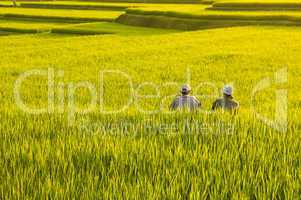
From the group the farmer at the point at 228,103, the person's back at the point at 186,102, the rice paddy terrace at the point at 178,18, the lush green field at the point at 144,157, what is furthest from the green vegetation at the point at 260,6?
the person's back at the point at 186,102

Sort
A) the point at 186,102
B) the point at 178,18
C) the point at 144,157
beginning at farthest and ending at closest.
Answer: the point at 178,18 → the point at 186,102 → the point at 144,157

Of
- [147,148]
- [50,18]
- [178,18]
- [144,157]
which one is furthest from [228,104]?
[50,18]

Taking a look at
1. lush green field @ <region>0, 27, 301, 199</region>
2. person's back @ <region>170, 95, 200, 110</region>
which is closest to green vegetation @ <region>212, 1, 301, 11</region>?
lush green field @ <region>0, 27, 301, 199</region>

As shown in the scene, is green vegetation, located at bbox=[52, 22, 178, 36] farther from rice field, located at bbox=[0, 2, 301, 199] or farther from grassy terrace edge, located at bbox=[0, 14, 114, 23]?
rice field, located at bbox=[0, 2, 301, 199]

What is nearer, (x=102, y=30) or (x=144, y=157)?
(x=144, y=157)

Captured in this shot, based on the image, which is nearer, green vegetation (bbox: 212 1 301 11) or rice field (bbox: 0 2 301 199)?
rice field (bbox: 0 2 301 199)

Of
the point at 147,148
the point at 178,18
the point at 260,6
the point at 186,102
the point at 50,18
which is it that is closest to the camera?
the point at 147,148

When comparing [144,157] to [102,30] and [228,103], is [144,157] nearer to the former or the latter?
[228,103]

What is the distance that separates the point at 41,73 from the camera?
15.7m

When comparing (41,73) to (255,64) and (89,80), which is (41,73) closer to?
(89,80)

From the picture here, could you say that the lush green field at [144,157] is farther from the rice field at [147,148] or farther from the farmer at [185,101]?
the farmer at [185,101]

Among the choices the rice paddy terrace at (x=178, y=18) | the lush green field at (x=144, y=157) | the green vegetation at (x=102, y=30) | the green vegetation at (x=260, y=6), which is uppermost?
the green vegetation at (x=260, y=6)

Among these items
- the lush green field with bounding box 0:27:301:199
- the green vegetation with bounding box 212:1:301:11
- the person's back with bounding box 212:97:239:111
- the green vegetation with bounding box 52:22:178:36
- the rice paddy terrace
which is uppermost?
the green vegetation with bounding box 212:1:301:11

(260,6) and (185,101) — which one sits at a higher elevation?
(260,6)
